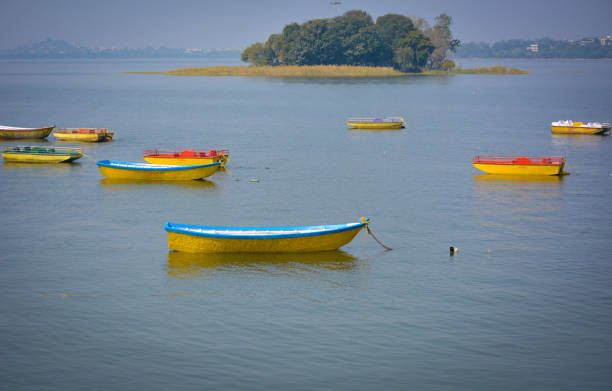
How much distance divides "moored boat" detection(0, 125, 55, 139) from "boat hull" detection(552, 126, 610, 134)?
220ft

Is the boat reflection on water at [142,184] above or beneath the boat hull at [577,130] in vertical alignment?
beneath

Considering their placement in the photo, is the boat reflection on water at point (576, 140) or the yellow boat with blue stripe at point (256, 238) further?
the boat reflection on water at point (576, 140)

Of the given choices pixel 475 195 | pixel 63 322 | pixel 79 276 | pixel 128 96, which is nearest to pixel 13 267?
pixel 79 276

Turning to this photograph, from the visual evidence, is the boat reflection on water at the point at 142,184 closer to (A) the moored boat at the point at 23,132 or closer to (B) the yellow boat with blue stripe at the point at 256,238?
(B) the yellow boat with blue stripe at the point at 256,238

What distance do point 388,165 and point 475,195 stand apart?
633 inches

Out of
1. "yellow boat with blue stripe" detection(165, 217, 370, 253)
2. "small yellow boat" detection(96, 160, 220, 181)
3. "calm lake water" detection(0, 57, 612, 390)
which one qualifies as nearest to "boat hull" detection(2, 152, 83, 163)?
"calm lake water" detection(0, 57, 612, 390)

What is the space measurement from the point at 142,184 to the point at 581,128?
61.9m

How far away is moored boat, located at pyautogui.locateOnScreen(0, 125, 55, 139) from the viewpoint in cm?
8419

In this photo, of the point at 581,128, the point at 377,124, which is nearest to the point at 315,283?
the point at 377,124

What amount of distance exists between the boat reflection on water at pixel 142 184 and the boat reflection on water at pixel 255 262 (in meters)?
19.5

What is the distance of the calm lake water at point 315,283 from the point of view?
26.4 metres

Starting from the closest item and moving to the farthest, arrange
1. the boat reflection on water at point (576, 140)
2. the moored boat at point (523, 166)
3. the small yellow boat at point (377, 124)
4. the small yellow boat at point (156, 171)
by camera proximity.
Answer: the small yellow boat at point (156, 171), the moored boat at point (523, 166), the boat reflection on water at point (576, 140), the small yellow boat at point (377, 124)

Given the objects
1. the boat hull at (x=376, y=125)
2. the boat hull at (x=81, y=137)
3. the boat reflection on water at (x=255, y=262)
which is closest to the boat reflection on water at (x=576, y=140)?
the boat hull at (x=376, y=125)

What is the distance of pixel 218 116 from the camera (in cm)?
12162
